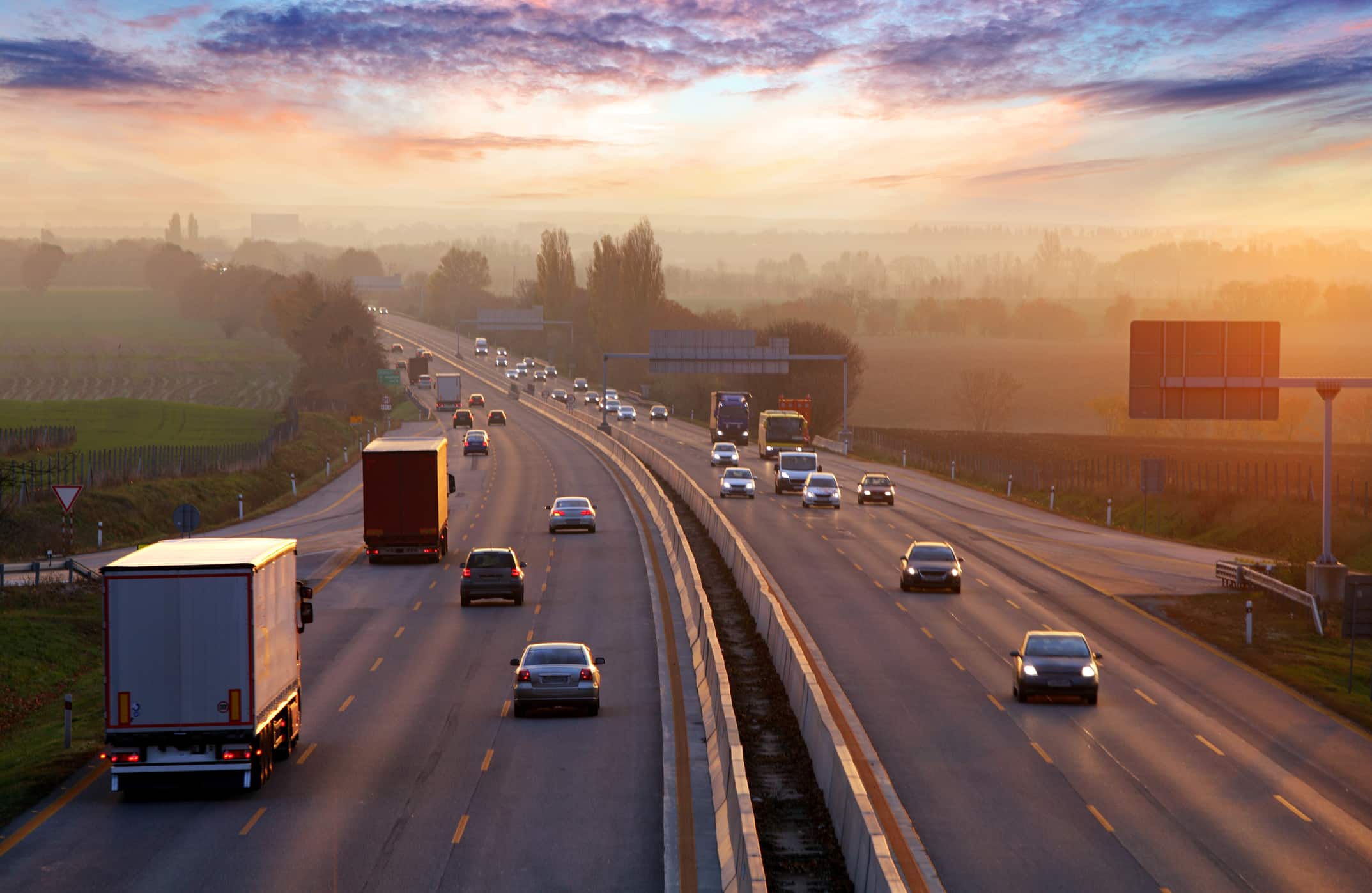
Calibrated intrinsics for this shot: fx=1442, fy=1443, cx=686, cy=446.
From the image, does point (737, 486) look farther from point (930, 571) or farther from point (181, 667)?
point (181, 667)

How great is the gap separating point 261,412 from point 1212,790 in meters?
114

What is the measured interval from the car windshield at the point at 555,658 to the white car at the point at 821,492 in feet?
137

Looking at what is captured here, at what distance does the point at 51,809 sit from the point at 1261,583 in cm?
3498

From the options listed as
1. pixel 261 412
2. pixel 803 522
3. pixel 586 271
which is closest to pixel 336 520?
pixel 803 522

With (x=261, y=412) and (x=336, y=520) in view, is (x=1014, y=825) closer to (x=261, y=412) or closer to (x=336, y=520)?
(x=336, y=520)

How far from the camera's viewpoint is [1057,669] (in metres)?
27.2

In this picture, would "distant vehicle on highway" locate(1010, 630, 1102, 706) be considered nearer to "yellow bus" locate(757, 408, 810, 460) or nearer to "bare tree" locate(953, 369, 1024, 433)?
"yellow bus" locate(757, 408, 810, 460)

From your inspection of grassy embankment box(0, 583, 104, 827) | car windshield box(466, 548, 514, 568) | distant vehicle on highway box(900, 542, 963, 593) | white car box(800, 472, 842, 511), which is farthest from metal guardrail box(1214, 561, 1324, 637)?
grassy embankment box(0, 583, 104, 827)

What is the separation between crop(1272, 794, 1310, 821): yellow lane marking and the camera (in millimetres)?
19672

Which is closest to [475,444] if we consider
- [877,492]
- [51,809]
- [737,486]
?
[737,486]

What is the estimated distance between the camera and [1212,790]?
2094 centimetres

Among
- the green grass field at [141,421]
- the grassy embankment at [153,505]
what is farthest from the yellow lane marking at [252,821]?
the green grass field at [141,421]

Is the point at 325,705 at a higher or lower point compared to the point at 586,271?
lower

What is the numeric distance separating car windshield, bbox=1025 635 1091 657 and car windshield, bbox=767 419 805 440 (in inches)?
2635
